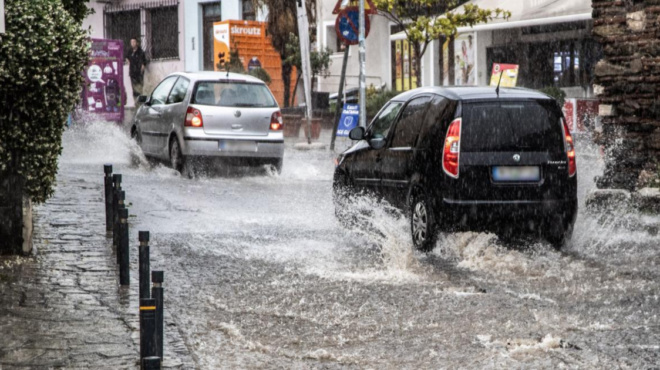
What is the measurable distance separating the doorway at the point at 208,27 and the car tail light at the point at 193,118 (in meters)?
27.9

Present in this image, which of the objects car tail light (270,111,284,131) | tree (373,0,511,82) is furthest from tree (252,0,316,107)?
car tail light (270,111,284,131)

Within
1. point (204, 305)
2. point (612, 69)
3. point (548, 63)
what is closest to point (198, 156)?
point (612, 69)

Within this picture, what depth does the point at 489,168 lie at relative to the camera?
1043 cm

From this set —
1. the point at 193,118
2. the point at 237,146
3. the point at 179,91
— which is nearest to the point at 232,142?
the point at 237,146

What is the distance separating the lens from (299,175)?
1961 cm

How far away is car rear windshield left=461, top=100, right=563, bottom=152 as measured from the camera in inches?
414

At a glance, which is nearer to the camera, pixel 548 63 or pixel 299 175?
pixel 299 175

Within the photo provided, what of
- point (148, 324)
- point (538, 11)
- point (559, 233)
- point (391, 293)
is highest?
point (538, 11)

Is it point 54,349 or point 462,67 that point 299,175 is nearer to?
point 54,349

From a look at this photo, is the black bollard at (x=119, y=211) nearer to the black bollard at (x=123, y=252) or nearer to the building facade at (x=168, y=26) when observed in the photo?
the black bollard at (x=123, y=252)

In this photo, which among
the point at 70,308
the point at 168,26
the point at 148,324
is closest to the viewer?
the point at 148,324

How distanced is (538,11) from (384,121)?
56.2 ft

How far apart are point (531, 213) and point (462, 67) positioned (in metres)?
27.7

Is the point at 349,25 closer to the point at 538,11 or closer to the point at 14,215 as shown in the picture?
the point at 538,11
